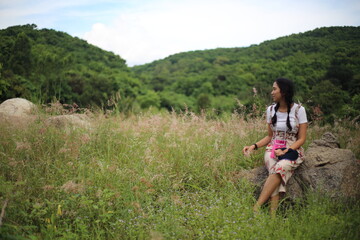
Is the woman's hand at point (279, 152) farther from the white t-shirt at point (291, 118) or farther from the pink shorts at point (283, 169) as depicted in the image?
the white t-shirt at point (291, 118)

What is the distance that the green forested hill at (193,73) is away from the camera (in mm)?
11109

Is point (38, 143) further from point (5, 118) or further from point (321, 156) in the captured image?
point (321, 156)

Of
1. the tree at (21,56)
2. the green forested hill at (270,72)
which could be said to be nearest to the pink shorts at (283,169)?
the green forested hill at (270,72)

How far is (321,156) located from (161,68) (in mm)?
70651

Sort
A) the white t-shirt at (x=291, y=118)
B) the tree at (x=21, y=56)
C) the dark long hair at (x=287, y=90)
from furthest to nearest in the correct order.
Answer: the tree at (x=21, y=56)
the dark long hair at (x=287, y=90)
the white t-shirt at (x=291, y=118)

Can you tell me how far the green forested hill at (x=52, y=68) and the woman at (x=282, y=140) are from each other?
3206 millimetres

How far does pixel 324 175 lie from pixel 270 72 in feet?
127

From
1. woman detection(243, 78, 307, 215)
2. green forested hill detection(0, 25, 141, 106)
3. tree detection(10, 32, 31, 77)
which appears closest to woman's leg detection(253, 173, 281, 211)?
woman detection(243, 78, 307, 215)

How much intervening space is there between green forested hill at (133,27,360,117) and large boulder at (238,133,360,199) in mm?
1898

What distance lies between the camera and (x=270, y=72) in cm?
3931

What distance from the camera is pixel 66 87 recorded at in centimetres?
2369

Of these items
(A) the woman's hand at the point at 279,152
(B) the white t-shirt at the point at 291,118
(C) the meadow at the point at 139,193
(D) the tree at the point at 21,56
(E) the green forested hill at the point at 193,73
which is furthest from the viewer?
(D) the tree at the point at 21,56

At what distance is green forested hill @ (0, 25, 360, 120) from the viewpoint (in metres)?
11.1

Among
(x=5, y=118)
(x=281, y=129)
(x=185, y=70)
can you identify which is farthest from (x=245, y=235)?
(x=185, y=70)
